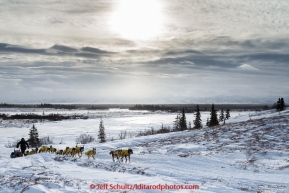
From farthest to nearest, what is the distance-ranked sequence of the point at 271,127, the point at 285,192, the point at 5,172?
1. the point at 271,127
2. the point at 5,172
3. the point at 285,192

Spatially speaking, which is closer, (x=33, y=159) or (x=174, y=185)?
(x=174, y=185)

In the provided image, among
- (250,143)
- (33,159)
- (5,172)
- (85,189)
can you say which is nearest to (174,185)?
(85,189)

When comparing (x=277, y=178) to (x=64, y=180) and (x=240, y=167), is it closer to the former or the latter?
(x=240, y=167)

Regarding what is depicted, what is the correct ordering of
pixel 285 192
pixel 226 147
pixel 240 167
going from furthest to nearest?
pixel 226 147
pixel 240 167
pixel 285 192

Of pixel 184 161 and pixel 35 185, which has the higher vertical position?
pixel 35 185

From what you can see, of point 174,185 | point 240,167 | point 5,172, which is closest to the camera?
point 174,185

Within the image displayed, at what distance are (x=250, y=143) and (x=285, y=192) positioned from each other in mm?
12183

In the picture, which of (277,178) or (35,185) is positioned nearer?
(35,185)

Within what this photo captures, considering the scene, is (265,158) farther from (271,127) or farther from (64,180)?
(64,180)

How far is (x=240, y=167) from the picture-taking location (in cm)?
1527

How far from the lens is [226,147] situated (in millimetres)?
20453

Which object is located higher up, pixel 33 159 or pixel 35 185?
pixel 35 185

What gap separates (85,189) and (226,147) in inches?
585

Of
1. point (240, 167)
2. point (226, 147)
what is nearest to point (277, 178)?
point (240, 167)
